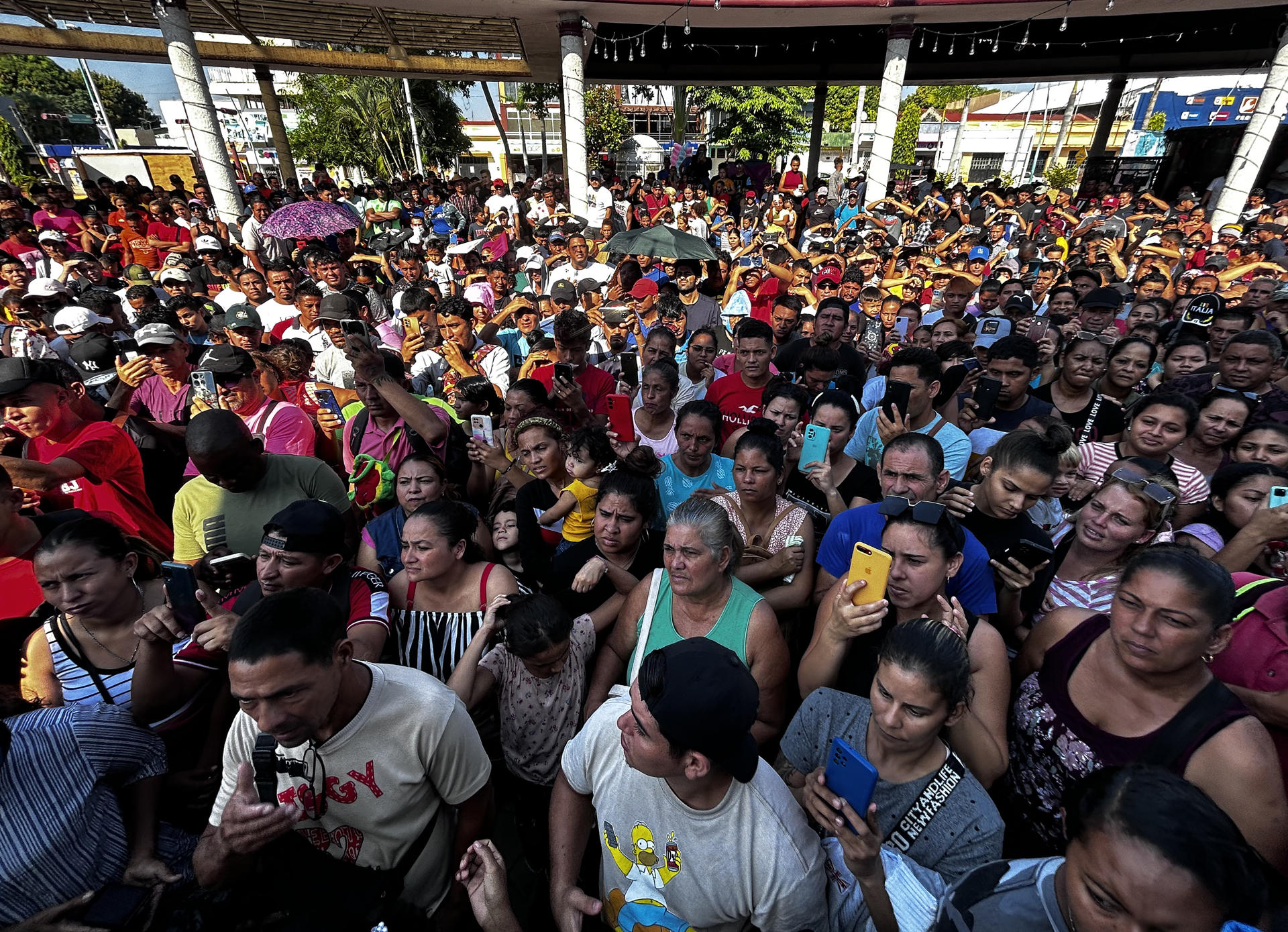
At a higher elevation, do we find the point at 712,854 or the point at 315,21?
the point at 315,21

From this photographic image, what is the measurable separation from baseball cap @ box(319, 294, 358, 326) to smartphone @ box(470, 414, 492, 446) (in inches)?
77.1

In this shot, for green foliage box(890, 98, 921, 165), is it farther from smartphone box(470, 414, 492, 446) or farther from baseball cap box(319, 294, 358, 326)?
smartphone box(470, 414, 492, 446)

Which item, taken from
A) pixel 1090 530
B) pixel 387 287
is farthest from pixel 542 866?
pixel 387 287

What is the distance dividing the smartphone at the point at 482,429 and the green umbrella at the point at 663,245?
190 inches

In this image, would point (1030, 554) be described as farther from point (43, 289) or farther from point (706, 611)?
point (43, 289)

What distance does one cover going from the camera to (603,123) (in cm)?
3681

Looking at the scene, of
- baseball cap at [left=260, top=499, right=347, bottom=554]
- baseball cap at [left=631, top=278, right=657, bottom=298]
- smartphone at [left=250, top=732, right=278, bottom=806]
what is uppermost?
baseball cap at [left=631, top=278, right=657, bottom=298]

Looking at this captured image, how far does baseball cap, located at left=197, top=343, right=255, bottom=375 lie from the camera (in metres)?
3.45

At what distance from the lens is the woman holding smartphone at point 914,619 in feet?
6.57

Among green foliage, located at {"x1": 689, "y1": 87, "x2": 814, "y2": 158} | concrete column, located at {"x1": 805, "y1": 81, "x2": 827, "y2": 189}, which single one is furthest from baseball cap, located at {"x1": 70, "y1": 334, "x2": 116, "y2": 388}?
green foliage, located at {"x1": 689, "y1": 87, "x2": 814, "y2": 158}

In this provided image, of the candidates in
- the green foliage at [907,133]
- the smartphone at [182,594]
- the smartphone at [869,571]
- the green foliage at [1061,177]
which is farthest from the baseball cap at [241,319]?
the green foliage at [907,133]

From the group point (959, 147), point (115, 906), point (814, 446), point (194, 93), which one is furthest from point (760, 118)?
point (115, 906)

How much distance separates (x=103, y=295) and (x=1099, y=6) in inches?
682

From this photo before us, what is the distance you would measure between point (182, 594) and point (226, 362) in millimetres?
2089
